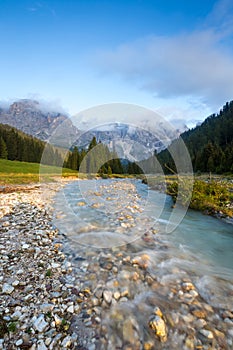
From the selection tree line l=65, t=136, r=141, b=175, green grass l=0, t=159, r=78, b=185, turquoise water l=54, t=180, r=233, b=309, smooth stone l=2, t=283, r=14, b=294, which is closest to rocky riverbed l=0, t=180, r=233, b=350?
smooth stone l=2, t=283, r=14, b=294

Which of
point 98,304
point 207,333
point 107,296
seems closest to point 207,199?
point 207,333

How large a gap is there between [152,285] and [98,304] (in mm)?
1342

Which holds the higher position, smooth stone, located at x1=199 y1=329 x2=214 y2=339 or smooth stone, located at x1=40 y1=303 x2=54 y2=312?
smooth stone, located at x1=40 y1=303 x2=54 y2=312

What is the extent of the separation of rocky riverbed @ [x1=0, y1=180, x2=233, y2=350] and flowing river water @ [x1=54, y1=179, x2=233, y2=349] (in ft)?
0.06

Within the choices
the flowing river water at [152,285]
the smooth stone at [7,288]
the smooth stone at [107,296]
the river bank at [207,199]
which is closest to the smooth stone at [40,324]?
the flowing river water at [152,285]

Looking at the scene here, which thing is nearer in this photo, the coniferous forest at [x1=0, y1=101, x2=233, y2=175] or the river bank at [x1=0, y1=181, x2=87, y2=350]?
the river bank at [x1=0, y1=181, x2=87, y2=350]

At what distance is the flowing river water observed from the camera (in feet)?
9.29

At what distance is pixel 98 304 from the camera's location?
11.2 ft

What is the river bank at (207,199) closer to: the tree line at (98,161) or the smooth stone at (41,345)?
the smooth stone at (41,345)

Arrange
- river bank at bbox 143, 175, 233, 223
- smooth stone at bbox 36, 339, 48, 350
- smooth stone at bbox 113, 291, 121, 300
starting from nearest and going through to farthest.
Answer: smooth stone at bbox 36, 339, 48, 350
smooth stone at bbox 113, 291, 121, 300
river bank at bbox 143, 175, 233, 223

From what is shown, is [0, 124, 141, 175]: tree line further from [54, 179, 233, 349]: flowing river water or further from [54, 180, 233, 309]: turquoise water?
[54, 179, 233, 349]: flowing river water

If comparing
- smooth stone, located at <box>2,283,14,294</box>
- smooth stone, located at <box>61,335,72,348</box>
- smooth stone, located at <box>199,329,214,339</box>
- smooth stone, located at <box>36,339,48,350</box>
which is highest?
smooth stone, located at <box>2,283,14,294</box>

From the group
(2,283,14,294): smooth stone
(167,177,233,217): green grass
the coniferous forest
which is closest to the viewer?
(2,283,14,294): smooth stone

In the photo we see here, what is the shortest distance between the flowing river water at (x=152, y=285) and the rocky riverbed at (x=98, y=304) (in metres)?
0.02
